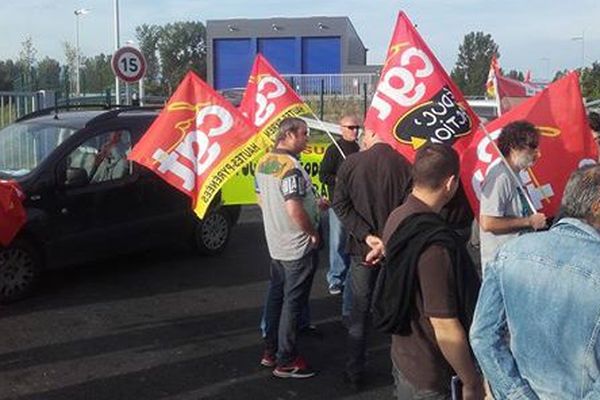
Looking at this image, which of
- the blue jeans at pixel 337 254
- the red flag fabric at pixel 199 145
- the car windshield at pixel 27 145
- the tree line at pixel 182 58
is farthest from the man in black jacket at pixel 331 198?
the tree line at pixel 182 58

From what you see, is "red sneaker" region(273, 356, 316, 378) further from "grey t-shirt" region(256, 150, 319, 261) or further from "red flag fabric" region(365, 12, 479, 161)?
"red flag fabric" region(365, 12, 479, 161)

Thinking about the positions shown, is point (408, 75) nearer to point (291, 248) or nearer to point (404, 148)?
point (404, 148)

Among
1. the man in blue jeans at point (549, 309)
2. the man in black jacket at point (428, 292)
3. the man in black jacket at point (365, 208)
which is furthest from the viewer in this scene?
the man in black jacket at point (365, 208)

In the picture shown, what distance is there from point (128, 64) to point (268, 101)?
8365mm

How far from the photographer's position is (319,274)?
28.7ft

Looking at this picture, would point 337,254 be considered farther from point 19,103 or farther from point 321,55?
point 321,55

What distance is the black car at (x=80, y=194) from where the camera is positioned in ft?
24.7

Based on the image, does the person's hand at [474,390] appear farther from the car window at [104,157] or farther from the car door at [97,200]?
the car window at [104,157]

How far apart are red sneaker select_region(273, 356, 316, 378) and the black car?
10.0 ft

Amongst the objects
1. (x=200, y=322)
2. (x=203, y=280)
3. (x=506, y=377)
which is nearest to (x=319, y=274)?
(x=203, y=280)

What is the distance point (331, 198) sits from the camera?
786 cm

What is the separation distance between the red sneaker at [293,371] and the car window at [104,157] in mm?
3343

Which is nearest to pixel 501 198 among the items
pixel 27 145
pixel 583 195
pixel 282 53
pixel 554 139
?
pixel 554 139

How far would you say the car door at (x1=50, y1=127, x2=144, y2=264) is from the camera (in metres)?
7.77
